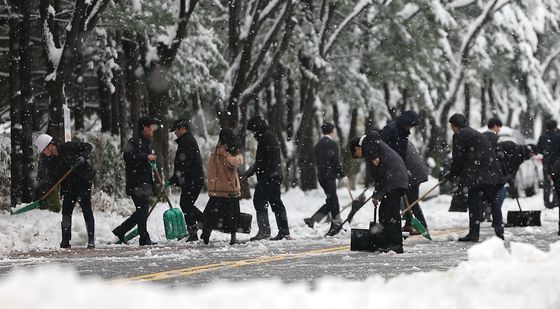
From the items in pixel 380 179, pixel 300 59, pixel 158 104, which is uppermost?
pixel 300 59

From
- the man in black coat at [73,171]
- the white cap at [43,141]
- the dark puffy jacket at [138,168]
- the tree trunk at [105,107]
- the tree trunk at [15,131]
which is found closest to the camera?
the white cap at [43,141]

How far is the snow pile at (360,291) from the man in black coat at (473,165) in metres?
7.92

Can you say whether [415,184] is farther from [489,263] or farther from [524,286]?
[524,286]

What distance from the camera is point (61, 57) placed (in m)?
19.3

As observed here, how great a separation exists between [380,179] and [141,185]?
4574 mm

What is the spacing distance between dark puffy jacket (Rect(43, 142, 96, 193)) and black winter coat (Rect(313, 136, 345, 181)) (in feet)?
13.6

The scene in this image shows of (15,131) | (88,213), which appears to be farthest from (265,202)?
(15,131)

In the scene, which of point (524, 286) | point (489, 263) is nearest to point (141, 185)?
point (489, 263)

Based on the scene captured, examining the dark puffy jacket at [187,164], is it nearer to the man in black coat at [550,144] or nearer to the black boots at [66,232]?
the black boots at [66,232]

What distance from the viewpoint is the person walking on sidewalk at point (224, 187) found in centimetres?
1603

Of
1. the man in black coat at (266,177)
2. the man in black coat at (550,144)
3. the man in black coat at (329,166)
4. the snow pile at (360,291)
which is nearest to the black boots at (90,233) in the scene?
the man in black coat at (266,177)

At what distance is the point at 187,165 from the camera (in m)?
17.0

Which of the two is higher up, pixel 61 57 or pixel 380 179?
pixel 61 57

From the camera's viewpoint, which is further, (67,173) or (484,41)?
(484,41)
